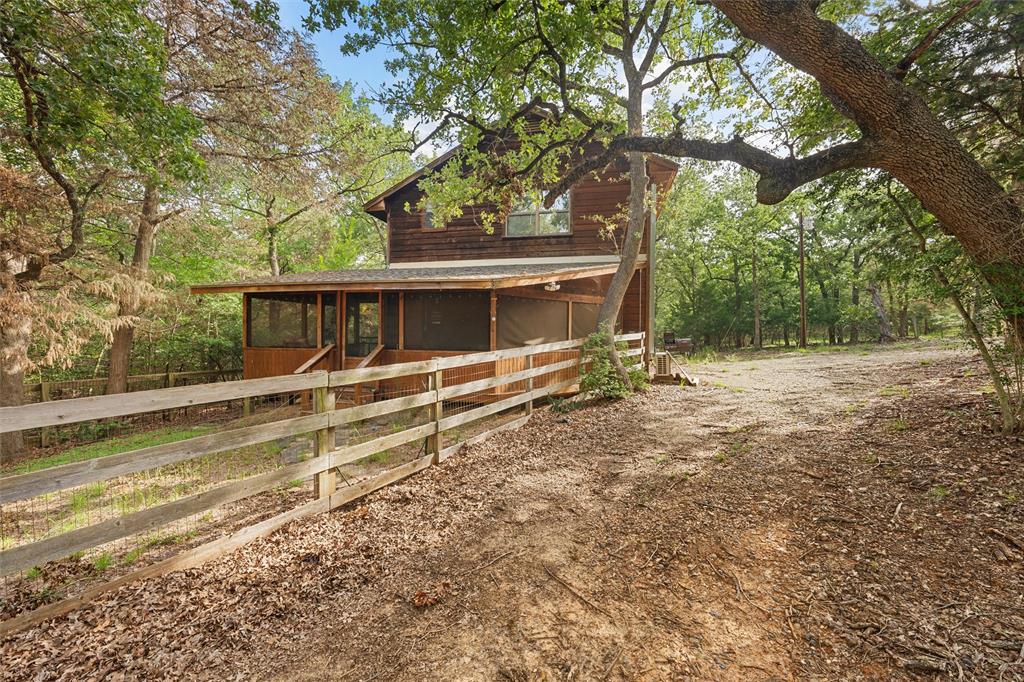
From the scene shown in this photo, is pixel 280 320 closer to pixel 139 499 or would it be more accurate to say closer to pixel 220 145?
pixel 220 145

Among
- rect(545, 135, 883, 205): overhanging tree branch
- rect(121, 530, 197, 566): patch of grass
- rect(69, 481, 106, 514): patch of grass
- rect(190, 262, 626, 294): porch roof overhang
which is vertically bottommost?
rect(69, 481, 106, 514): patch of grass

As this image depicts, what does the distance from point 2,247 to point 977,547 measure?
1465 centimetres

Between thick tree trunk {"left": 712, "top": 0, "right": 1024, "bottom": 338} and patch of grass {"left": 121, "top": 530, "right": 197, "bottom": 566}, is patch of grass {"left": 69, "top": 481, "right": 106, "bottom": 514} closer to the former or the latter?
patch of grass {"left": 121, "top": 530, "right": 197, "bottom": 566}

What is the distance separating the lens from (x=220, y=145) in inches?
472

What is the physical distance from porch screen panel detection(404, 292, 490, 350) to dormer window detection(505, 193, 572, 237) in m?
4.33

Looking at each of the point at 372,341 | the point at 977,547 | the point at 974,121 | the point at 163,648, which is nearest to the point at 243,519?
the point at 163,648

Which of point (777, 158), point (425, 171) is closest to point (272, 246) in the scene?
point (425, 171)

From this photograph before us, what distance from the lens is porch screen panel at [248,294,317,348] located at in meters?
12.3

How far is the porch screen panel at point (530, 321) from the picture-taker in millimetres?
10398

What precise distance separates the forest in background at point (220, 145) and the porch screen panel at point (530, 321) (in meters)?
2.70

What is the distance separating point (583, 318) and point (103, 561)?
1143 centimetres

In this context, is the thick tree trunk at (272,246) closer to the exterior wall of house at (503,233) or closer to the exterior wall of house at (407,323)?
the exterior wall of house at (503,233)

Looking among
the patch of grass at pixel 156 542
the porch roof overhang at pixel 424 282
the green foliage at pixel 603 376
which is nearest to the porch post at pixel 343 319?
the porch roof overhang at pixel 424 282

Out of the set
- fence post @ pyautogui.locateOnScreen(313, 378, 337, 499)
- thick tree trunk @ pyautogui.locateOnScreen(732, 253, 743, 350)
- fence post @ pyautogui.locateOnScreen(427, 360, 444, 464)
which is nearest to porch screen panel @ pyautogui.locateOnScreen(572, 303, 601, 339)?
fence post @ pyautogui.locateOnScreen(427, 360, 444, 464)
